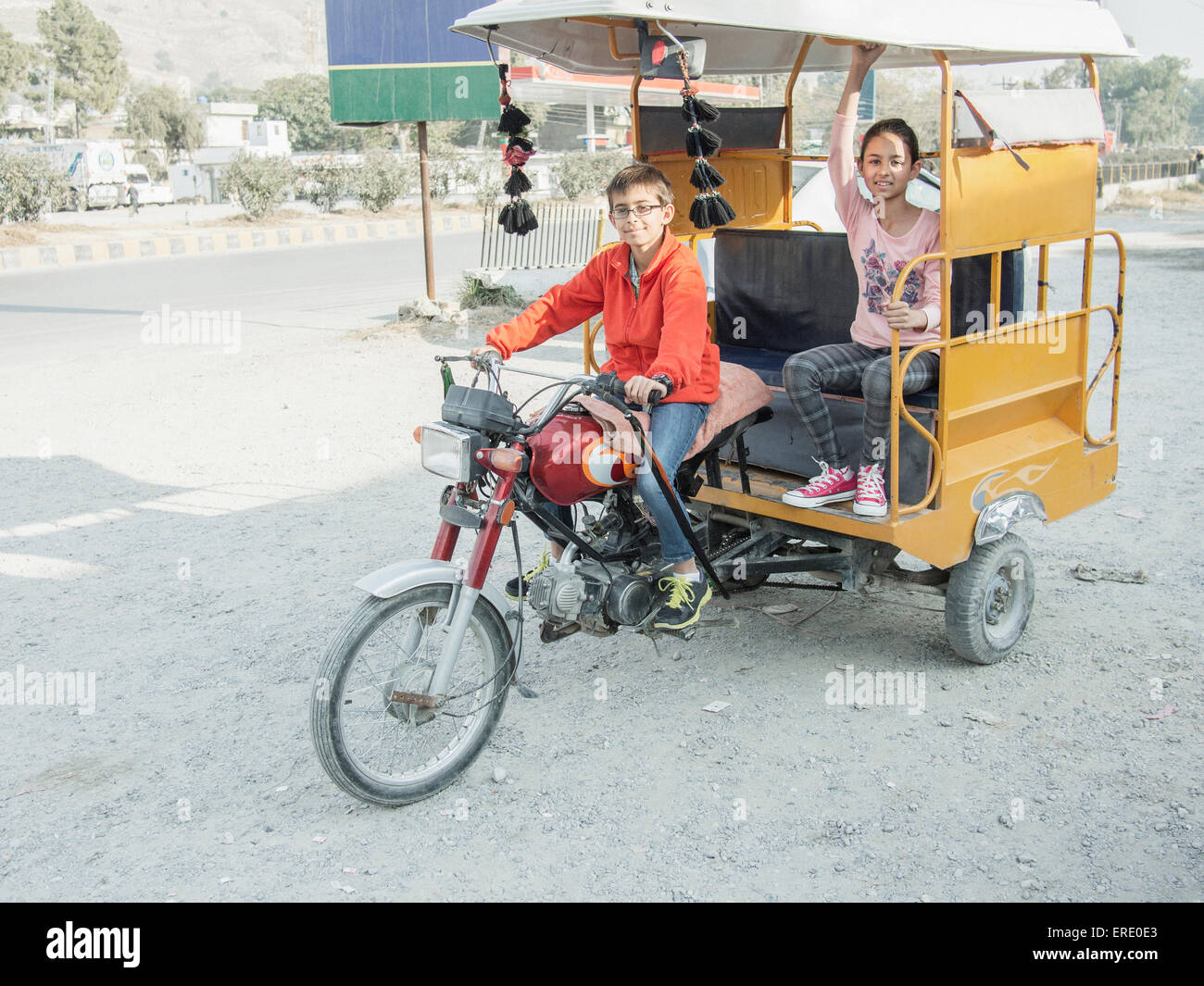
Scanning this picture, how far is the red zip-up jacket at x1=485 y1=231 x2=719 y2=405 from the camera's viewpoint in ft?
12.2

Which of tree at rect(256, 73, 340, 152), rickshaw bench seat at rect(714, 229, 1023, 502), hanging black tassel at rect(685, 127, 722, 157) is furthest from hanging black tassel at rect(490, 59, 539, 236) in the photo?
tree at rect(256, 73, 340, 152)

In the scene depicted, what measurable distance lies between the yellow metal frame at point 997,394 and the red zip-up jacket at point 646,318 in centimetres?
59

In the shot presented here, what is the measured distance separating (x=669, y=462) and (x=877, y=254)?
1.18m

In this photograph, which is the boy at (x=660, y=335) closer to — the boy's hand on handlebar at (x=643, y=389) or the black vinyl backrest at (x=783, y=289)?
the boy's hand on handlebar at (x=643, y=389)

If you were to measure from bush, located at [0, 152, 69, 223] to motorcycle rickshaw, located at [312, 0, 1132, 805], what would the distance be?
2037 centimetres

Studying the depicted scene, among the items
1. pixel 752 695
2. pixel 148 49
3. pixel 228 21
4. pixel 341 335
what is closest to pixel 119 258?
pixel 341 335

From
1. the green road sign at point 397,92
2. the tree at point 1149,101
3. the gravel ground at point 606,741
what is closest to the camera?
the gravel ground at point 606,741

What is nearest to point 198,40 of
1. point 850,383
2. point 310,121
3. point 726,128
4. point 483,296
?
point 310,121

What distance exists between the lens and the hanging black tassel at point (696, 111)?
3.60m

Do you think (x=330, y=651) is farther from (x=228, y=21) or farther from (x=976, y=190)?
(x=228, y=21)

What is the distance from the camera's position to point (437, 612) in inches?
137

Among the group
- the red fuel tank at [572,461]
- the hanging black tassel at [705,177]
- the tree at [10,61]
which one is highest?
the tree at [10,61]

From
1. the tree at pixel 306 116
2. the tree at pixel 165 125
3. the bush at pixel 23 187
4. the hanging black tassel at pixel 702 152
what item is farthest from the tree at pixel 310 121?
the hanging black tassel at pixel 702 152

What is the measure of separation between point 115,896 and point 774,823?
69.9 inches
